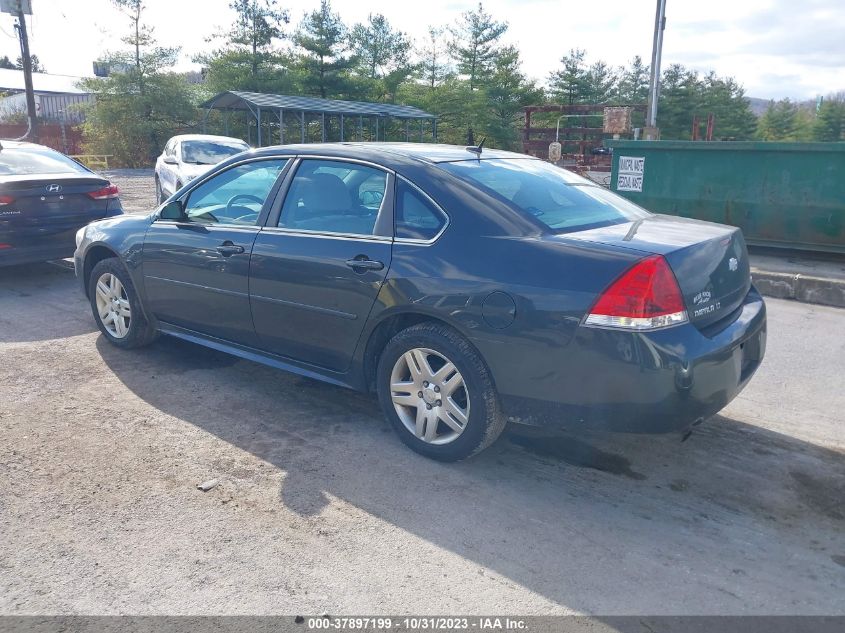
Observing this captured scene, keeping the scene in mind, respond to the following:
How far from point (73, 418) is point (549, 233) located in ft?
9.63

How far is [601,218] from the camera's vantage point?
3939mm

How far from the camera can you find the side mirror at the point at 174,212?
4.91m

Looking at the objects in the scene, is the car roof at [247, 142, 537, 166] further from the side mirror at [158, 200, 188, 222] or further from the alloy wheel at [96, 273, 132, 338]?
the alloy wheel at [96, 273, 132, 338]

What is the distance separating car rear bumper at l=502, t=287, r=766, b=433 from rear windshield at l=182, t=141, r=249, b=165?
38.2 feet

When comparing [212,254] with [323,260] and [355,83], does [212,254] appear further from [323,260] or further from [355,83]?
[355,83]

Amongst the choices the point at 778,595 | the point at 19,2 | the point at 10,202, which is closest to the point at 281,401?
the point at 778,595

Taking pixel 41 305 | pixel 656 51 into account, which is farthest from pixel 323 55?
pixel 41 305

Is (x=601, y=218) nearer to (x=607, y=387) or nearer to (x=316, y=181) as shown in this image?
(x=607, y=387)

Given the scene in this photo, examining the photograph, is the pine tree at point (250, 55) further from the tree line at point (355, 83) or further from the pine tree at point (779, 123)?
the pine tree at point (779, 123)

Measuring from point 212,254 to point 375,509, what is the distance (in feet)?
6.90

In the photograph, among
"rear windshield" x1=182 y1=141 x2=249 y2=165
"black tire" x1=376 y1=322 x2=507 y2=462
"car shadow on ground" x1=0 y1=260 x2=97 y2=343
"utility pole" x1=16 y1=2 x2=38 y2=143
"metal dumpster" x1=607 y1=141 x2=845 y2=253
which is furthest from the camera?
"utility pole" x1=16 y1=2 x2=38 y2=143

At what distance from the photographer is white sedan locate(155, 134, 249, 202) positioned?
1319 centimetres

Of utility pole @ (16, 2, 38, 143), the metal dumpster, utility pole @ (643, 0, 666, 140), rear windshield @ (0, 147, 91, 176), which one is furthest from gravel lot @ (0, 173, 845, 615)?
utility pole @ (16, 2, 38, 143)

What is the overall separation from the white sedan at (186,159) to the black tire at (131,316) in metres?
7.83
